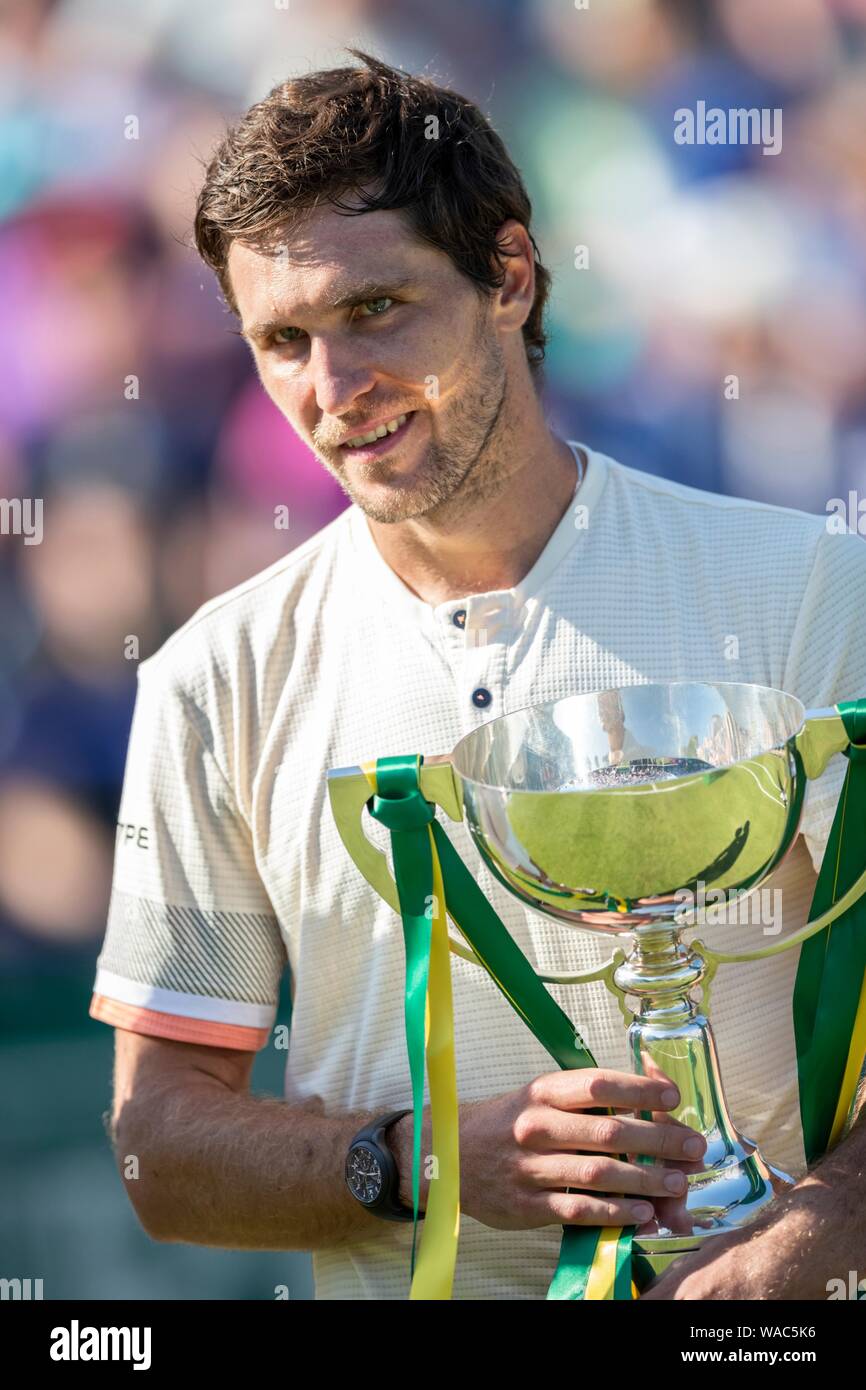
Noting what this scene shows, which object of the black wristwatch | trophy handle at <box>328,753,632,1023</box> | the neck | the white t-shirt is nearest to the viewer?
trophy handle at <box>328,753,632,1023</box>

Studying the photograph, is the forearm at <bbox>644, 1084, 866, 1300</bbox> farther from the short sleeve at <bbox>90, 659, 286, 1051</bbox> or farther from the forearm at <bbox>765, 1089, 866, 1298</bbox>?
the short sleeve at <bbox>90, 659, 286, 1051</bbox>

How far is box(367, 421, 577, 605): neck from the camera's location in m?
1.79

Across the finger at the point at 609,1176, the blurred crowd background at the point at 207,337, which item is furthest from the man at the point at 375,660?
the blurred crowd background at the point at 207,337

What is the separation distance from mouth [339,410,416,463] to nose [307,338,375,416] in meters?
0.04

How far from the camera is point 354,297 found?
65.8 inches

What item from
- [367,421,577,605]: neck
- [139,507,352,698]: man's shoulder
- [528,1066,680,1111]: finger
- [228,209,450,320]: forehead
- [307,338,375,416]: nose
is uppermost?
[228,209,450,320]: forehead

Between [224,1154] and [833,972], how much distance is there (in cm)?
71

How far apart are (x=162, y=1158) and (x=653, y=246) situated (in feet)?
6.07

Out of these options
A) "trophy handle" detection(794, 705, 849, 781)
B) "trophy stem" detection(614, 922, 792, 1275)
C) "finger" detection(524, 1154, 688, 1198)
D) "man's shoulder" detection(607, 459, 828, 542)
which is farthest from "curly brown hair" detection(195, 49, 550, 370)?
"finger" detection(524, 1154, 688, 1198)

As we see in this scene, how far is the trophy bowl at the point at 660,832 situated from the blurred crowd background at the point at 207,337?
159 cm

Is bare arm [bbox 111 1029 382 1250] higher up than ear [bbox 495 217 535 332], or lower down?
lower down

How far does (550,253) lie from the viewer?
2.81 metres
